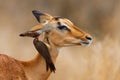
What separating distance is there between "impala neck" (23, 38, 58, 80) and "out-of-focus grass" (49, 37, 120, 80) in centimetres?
195

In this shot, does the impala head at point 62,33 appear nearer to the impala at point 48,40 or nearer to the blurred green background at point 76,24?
the impala at point 48,40

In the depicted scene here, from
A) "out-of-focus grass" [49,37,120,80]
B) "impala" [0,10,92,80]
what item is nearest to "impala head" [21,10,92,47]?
"impala" [0,10,92,80]

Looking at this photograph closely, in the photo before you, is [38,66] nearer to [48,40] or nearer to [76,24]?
[48,40]

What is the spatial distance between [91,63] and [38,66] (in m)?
2.48

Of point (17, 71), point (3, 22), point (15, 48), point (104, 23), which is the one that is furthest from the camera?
point (104, 23)

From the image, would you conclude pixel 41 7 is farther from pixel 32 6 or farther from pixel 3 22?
pixel 3 22

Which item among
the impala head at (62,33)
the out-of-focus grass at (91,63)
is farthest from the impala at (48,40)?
the out-of-focus grass at (91,63)

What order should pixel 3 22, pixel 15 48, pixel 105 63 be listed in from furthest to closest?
pixel 3 22 → pixel 15 48 → pixel 105 63

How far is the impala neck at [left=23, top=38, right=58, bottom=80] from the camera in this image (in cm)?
582

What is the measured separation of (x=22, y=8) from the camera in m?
10.7

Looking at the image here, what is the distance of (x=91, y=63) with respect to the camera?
8.30 metres

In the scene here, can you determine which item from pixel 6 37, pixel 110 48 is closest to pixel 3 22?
pixel 6 37

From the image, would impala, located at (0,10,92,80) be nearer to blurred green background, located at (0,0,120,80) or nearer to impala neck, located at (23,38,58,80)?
impala neck, located at (23,38,58,80)

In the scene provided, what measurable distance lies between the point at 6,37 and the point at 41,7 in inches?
56.5
